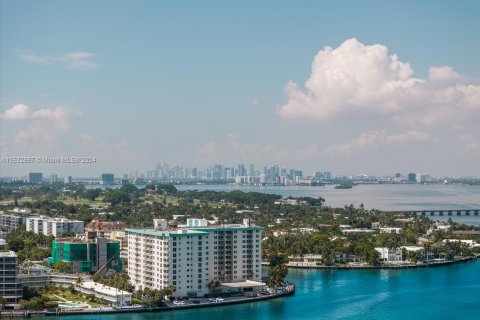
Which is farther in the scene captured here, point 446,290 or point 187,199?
point 187,199

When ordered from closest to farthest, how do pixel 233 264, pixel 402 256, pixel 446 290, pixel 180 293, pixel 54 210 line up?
pixel 180 293, pixel 233 264, pixel 446 290, pixel 402 256, pixel 54 210

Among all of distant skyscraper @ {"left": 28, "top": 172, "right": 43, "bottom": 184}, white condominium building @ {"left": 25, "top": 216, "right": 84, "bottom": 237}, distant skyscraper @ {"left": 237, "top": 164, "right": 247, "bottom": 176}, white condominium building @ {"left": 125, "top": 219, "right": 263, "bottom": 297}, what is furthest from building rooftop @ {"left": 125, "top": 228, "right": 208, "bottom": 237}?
distant skyscraper @ {"left": 237, "top": 164, "right": 247, "bottom": 176}

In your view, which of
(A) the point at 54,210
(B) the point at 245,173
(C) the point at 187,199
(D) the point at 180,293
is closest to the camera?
(D) the point at 180,293

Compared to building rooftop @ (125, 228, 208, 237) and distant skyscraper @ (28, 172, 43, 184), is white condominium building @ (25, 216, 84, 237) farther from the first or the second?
distant skyscraper @ (28, 172, 43, 184)

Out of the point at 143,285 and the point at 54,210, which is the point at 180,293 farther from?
the point at 54,210

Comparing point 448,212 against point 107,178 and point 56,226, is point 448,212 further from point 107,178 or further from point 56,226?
point 107,178

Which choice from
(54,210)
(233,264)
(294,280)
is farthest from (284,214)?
(233,264)

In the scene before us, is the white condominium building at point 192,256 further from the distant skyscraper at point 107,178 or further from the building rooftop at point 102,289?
the distant skyscraper at point 107,178

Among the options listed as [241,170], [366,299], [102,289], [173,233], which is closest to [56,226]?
[102,289]
